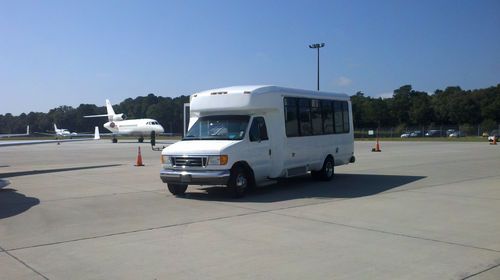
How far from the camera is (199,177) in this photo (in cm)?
1198

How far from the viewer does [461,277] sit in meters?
5.81

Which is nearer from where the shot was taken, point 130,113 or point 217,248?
point 217,248

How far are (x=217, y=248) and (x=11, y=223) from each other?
4310 mm

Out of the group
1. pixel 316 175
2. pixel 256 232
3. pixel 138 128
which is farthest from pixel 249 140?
pixel 138 128

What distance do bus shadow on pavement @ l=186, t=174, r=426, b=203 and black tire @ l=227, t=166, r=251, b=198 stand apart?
0.51 feet

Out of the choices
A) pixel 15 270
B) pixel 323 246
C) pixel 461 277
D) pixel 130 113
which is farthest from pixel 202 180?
pixel 130 113

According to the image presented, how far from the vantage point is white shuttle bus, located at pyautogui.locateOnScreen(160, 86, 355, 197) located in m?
12.1

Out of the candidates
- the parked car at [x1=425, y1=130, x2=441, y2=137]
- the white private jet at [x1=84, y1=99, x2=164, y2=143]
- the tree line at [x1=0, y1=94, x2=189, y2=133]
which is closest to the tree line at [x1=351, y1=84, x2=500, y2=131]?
the parked car at [x1=425, y1=130, x2=441, y2=137]

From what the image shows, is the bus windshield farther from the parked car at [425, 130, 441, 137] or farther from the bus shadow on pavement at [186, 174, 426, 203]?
the parked car at [425, 130, 441, 137]

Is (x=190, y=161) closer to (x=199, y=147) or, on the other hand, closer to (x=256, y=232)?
(x=199, y=147)

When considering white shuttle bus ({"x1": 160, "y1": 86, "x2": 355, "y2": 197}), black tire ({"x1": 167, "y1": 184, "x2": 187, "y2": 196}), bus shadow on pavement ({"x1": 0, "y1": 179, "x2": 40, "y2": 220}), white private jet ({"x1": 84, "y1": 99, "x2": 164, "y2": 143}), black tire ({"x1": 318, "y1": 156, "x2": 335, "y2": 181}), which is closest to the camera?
bus shadow on pavement ({"x1": 0, "y1": 179, "x2": 40, "y2": 220})

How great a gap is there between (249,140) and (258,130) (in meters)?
0.56

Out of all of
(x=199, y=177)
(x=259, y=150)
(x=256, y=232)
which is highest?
(x=259, y=150)

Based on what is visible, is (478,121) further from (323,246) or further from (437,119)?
(323,246)
